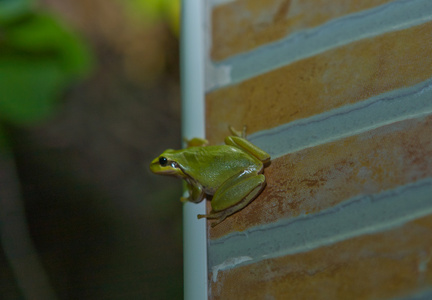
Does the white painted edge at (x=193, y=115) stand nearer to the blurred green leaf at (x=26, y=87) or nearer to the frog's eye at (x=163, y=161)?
the frog's eye at (x=163, y=161)

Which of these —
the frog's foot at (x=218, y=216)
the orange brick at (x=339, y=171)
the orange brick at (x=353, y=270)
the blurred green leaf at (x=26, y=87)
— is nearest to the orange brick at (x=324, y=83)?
the orange brick at (x=339, y=171)

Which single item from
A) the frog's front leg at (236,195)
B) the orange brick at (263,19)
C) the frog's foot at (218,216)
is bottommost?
the frog's foot at (218,216)

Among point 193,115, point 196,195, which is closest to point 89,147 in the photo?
point 193,115

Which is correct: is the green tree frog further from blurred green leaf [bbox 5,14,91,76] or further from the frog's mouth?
blurred green leaf [bbox 5,14,91,76]

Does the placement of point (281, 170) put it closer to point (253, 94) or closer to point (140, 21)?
point (253, 94)

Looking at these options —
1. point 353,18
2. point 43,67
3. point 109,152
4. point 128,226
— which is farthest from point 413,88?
point 109,152

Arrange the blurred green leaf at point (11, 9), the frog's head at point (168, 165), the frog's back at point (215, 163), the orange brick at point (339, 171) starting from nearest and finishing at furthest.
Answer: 1. the orange brick at point (339, 171)
2. the frog's back at point (215, 163)
3. the frog's head at point (168, 165)
4. the blurred green leaf at point (11, 9)

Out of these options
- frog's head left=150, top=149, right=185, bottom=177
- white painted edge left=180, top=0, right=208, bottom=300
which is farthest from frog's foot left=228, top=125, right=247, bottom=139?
frog's head left=150, top=149, right=185, bottom=177
